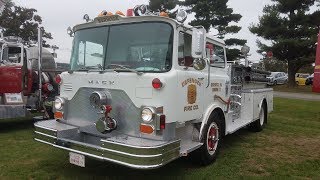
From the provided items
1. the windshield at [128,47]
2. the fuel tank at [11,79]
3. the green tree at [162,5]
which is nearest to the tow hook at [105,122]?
the windshield at [128,47]

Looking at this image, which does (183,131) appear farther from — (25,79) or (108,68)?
(25,79)

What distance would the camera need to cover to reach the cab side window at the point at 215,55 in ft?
20.0

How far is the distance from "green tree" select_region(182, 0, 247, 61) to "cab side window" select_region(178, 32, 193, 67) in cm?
2389

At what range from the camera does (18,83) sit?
356 inches

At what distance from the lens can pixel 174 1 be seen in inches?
1118

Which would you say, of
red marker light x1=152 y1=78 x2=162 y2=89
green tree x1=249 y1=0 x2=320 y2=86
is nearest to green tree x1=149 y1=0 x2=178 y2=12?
green tree x1=249 y1=0 x2=320 y2=86

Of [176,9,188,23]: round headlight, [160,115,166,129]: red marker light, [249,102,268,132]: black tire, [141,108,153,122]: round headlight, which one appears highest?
[176,9,188,23]: round headlight

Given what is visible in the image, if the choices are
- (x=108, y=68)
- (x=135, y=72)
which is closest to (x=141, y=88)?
(x=135, y=72)

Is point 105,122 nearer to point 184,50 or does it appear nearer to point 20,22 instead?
point 184,50

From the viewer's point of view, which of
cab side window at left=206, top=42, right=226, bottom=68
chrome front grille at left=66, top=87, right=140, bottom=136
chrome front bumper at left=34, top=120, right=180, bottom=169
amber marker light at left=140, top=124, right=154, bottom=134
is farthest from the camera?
cab side window at left=206, top=42, right=226, bottom=68

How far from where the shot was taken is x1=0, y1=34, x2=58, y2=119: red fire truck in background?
28.8 ft

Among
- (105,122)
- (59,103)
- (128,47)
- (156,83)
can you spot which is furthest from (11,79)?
(156,83)

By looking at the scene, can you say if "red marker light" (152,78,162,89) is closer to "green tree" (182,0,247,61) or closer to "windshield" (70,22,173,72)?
"windshield" (70,22,173,72)

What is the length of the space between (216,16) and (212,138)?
24.4 meters
